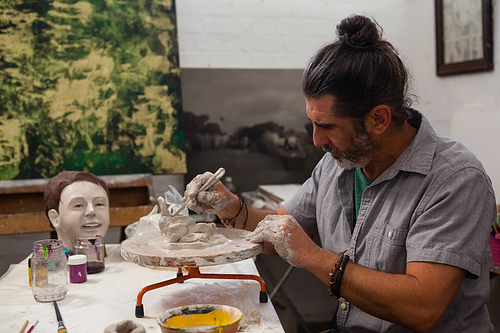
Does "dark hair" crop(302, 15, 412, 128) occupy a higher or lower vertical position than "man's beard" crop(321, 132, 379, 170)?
higher

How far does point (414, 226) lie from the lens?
1.32 m

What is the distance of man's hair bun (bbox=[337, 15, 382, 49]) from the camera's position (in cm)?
141

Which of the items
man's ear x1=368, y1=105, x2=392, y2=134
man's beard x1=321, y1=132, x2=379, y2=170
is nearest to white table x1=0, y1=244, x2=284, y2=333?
man's beard x1=321, y1=132, x2=379, y2=170

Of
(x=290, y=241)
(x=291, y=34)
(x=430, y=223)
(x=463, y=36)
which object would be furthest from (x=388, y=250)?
(x=291, y=34)

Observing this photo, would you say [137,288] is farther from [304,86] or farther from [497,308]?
[497,308]

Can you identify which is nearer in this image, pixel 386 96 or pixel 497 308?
pixel 386 96

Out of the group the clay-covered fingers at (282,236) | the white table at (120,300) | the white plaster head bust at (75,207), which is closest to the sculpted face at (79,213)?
the white plaster head bust at (75,207)

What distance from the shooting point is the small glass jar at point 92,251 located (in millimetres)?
1822

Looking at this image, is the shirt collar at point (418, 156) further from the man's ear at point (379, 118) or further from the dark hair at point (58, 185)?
the dark hair at point (58, 185)

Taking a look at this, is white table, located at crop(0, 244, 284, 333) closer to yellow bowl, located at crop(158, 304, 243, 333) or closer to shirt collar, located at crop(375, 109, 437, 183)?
yellow bowl, located at crop(158, 304, 243, 333)

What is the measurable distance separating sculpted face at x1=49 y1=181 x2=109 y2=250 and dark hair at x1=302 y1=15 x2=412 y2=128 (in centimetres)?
115

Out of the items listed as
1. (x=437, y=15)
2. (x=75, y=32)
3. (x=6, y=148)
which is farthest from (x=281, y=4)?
(x=6, y=148)

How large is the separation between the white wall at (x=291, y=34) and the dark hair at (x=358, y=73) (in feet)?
7.03

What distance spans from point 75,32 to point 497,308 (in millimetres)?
3373
